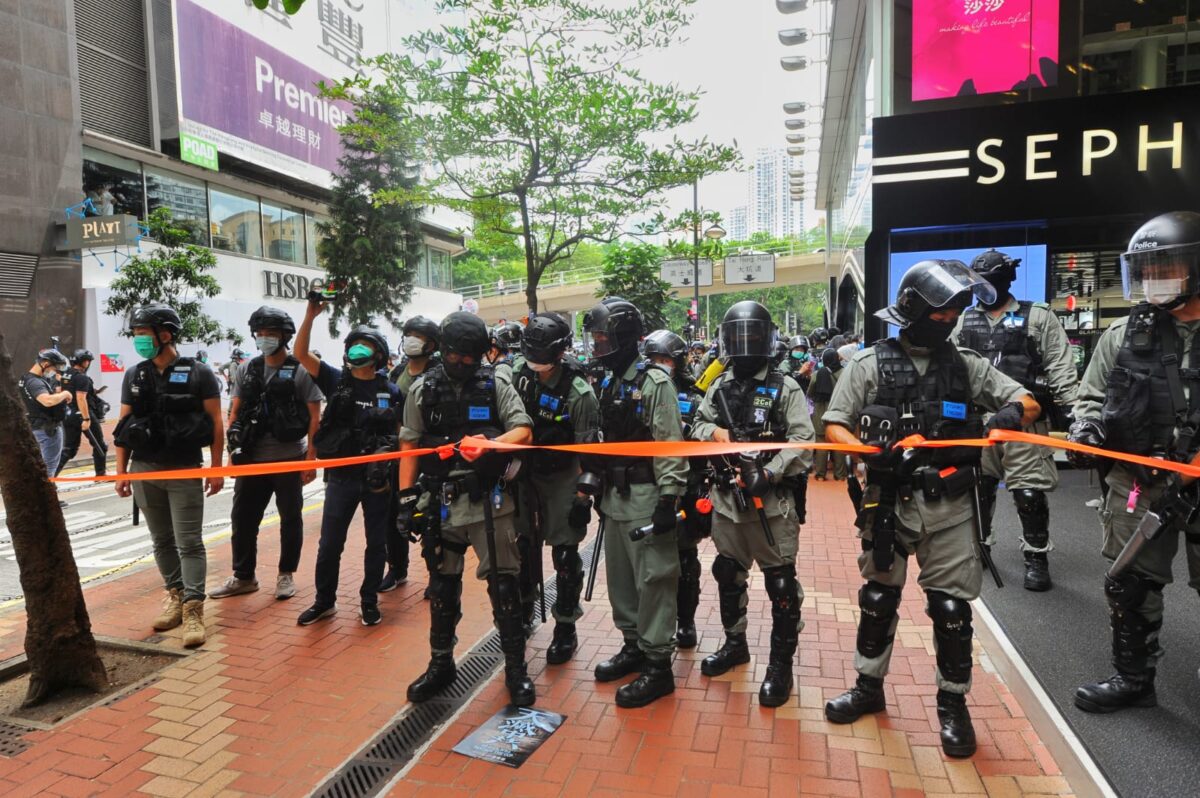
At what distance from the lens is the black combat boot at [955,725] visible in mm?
3207

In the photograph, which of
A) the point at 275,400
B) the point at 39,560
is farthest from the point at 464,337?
the point at 39,560

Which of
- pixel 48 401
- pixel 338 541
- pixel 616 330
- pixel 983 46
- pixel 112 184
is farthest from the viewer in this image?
pixel 112 184

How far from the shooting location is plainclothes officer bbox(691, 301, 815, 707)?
12.2 feet

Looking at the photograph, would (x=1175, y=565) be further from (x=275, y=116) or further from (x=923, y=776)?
(x=275, y=116)

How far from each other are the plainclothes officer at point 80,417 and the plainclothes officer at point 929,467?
374 inches

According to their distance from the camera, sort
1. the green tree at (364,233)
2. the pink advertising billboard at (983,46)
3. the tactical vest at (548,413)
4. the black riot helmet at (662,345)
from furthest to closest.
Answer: the green tree at (364,233), the pink advertising billboard at (983,46), the black riot helmet at (662,345), the tactical vest at (548,413)

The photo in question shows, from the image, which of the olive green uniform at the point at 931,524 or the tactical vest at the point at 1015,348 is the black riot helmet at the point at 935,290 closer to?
the olive green uniform at the point at 931,524

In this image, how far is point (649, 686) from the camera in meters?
3.78

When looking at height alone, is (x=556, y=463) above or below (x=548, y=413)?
below

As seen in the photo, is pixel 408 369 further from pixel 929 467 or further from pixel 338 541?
pixel 929 467

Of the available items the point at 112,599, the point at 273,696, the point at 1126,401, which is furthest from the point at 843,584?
the point at 112,599

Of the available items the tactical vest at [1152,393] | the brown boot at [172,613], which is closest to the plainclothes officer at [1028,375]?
the tactical vest at [1152,393]

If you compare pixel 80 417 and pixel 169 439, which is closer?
pixel 169 439

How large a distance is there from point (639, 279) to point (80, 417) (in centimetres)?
959
